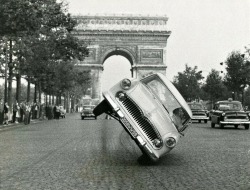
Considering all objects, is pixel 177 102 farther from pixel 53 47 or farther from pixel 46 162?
pixel 53 47

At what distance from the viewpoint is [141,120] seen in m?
11.3

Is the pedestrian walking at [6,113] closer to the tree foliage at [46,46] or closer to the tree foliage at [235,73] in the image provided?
the tree foliage at [46,46]

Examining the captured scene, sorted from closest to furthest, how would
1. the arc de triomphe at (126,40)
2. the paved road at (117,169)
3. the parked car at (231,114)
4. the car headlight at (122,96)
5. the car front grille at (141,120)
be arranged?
the paved road at (117,169), the car front grille at (141,120), the car headlight at (122,96), the parked car at (231,114), the arc de triomphe at (126,40)

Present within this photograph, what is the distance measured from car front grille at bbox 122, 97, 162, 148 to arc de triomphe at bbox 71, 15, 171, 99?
70.9 meters

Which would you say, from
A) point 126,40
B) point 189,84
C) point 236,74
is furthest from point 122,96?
point 189,84

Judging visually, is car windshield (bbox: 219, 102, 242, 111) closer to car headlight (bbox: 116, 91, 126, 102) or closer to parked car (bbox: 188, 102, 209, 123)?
parked car (bbox: 188, 102, 209, 123)

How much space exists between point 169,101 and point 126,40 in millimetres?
72680

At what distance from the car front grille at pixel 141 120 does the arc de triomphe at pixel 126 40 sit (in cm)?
7093

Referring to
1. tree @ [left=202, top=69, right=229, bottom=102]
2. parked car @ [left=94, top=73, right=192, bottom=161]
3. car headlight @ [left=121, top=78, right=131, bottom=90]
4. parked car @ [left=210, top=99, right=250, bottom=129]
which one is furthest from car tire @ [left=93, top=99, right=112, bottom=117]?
tree @ [left=202, top=69, right=229, bottom=102]

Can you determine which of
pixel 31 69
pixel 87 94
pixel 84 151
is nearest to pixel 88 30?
pixel 87 94

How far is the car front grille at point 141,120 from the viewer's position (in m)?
11.1

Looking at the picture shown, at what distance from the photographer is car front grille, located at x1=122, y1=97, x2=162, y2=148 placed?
1109 cm

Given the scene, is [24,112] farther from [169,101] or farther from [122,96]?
[122,96]

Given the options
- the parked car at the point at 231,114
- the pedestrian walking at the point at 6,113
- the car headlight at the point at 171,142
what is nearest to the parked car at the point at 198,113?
the parked car at the point at 231,114
